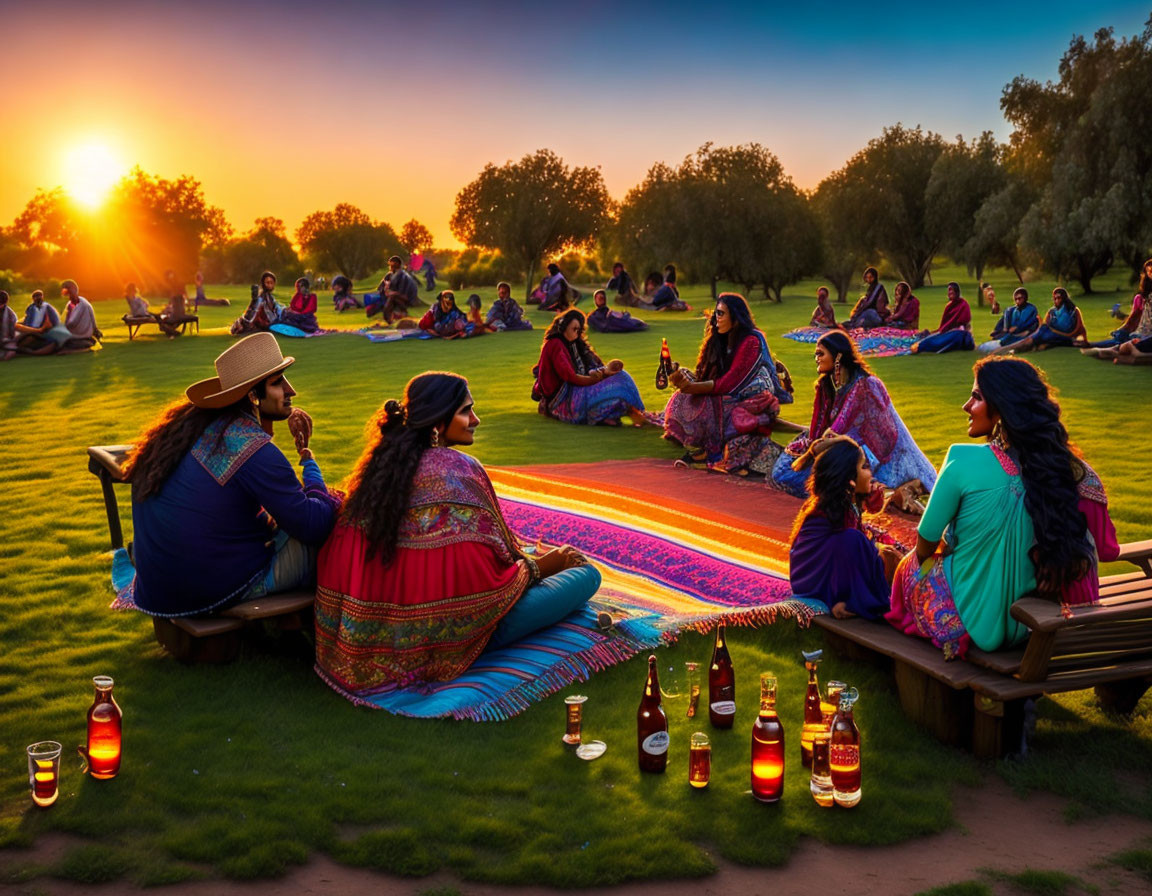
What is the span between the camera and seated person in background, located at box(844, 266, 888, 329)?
2383cm

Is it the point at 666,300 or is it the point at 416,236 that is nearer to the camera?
the point at 666,300

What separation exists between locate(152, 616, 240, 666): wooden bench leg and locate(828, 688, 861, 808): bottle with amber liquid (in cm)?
316

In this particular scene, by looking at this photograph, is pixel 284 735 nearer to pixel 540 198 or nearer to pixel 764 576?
pixel 764 576

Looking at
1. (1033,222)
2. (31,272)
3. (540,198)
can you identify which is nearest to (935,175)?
(1033,222)

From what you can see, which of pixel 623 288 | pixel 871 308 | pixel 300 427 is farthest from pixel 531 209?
pixel 300 427

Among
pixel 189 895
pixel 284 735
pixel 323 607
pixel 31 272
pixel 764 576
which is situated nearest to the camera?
pixel 189 895

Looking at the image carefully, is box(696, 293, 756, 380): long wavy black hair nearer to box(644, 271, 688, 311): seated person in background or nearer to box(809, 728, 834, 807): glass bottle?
box(809, 728, 834, 807): glass bottle

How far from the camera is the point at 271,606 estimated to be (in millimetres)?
5621

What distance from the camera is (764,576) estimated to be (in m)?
7.25

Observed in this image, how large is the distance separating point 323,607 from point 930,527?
291 centimetres

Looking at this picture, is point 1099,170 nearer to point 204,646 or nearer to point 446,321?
point 446,321

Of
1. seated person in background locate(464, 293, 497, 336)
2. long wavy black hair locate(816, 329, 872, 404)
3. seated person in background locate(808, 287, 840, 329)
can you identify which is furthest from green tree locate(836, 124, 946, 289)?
long wavy black hair locate(816, 329, 872, 404)

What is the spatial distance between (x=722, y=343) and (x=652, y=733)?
23.4 feet

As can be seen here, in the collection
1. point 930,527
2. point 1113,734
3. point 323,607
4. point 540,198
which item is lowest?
point 1113,734
